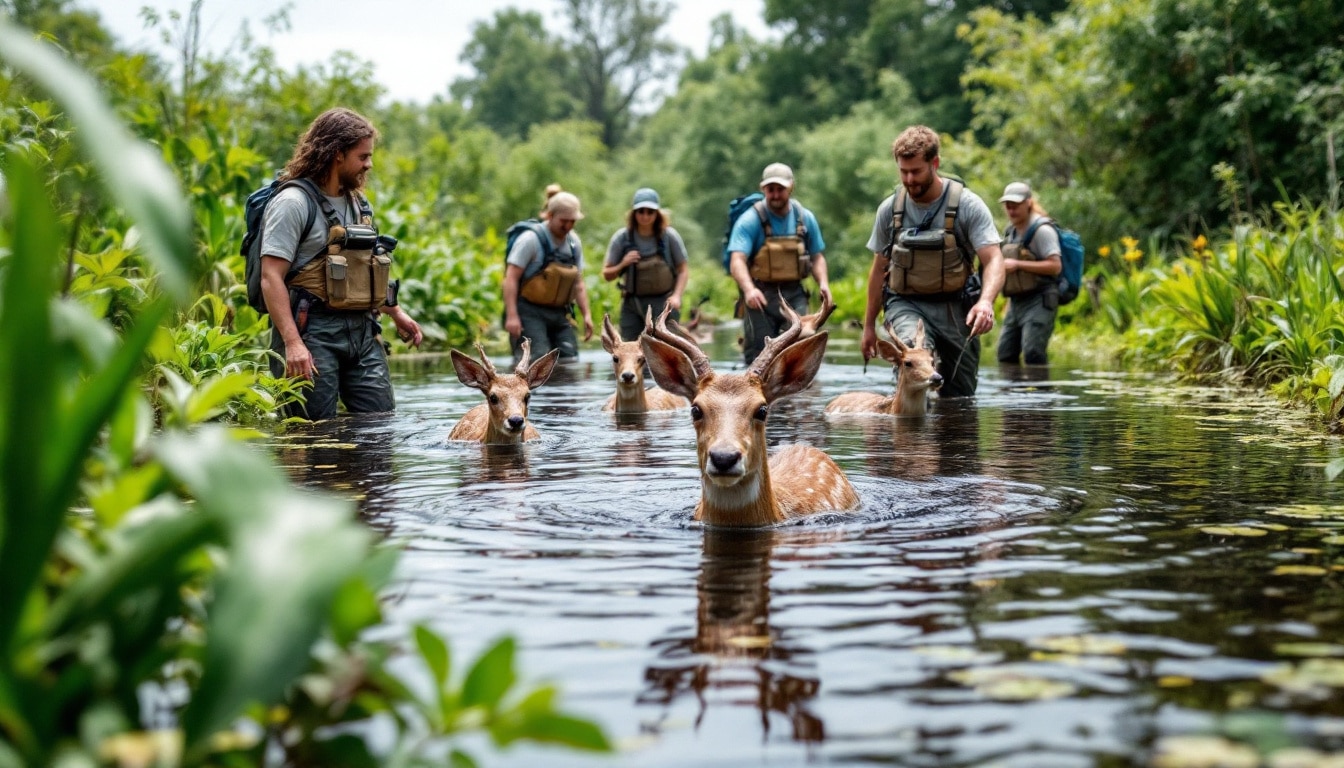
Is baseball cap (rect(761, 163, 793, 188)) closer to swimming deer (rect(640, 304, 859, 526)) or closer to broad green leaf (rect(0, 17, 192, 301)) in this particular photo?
swimming deer (rect(640, 304, 859, 526))

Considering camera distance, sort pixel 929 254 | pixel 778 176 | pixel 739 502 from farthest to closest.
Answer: pixel 778 176, pixel 929 254, pixel 739 502

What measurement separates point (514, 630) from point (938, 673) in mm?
1400

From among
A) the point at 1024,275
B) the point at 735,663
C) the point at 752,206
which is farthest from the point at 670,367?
the point at 1024,275

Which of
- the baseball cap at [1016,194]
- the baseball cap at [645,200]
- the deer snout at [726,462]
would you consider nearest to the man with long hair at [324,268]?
the deer snout at [726,462]

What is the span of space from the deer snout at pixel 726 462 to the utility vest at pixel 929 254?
656cm

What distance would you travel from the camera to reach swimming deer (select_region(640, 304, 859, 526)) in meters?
6.82

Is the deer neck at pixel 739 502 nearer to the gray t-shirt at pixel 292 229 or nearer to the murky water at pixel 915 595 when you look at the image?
the murky water at pixel 915 595

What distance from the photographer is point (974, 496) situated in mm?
7801

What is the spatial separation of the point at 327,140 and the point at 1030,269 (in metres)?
9.50

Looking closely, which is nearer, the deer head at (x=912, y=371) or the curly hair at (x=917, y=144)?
the curly hair at (x=917, y=144)

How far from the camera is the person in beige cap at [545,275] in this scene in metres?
16.6

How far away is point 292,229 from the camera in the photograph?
10.4 metres

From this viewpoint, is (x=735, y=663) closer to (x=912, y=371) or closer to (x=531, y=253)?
(x=912, y=371)

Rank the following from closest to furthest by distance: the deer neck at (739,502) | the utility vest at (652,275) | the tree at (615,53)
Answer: the deer neck at (739,502)
the utility vest at (652,275)
the tree at (615,53)
